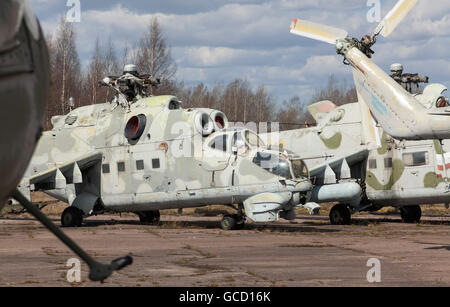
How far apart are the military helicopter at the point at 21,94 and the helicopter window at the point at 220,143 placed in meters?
13.5

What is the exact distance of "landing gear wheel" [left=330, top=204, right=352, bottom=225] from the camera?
21.0 metres

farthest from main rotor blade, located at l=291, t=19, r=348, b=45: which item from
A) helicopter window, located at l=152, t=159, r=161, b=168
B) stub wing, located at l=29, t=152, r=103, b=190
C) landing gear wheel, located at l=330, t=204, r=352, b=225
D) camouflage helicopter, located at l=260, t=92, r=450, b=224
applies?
landing gear wheel, located at l=330, t=204, r=352, b=225

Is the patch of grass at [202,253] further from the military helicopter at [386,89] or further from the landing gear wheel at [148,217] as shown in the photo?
the landing gear wheel at [148,217]

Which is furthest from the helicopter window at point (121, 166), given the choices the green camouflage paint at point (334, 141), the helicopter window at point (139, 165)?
the green camouflage paint at point (334, 141)

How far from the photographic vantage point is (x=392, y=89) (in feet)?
40.6

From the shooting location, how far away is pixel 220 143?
17.4 meters

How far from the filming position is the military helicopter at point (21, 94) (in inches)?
121

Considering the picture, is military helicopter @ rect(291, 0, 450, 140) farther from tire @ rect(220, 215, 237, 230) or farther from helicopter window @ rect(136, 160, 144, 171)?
helicopter window @ rect(136, 160, 144, 171)

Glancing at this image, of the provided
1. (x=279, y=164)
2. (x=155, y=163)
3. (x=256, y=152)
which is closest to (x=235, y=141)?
(x=256, y=152)

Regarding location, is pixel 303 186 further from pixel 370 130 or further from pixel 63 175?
pixel 63 175

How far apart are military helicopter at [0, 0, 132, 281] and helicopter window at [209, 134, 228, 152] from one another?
44.4ft

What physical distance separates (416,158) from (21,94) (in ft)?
58.7
